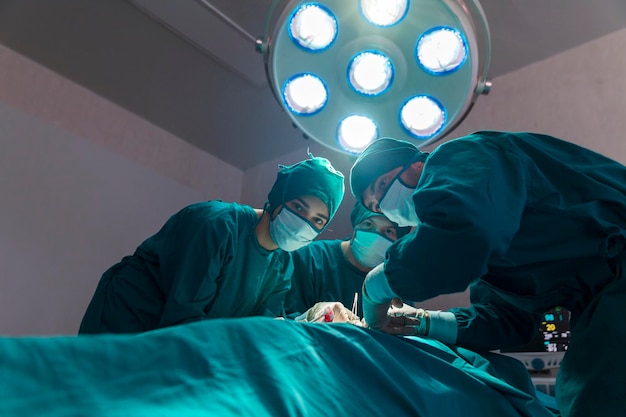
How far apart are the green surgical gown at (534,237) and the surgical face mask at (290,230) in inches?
33.8

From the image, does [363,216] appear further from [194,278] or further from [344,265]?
[194,278]

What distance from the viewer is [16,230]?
2.43 m

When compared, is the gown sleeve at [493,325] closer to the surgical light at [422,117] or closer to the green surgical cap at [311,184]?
the surgical light at [422,117]

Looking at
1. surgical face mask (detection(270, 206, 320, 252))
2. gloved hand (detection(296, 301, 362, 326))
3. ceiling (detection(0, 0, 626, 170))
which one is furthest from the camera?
ceiling (detection(0, 0, 626, 170))

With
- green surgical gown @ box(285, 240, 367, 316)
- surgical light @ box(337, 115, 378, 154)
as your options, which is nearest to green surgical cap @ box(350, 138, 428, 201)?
surgical light @ box(337, 115, 378, 154)

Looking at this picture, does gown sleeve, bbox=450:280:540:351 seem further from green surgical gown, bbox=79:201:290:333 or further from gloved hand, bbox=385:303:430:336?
green surgical gown, bbox=79:201:290:333

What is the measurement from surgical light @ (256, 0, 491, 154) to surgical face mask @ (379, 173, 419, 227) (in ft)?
0.48

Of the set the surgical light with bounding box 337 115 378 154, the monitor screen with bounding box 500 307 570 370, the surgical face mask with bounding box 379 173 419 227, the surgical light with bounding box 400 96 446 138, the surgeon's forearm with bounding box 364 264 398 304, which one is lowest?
the monitor screen with bounding box 500 307 570 370

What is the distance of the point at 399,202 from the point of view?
134 centimetres

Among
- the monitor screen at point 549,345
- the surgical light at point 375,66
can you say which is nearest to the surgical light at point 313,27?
the surgical light at point 375,66

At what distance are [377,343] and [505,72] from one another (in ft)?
6.85

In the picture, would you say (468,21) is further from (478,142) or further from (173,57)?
(173,57)

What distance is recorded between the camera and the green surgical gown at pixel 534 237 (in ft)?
2.95

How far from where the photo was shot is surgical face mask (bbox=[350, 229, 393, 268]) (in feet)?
6.71
